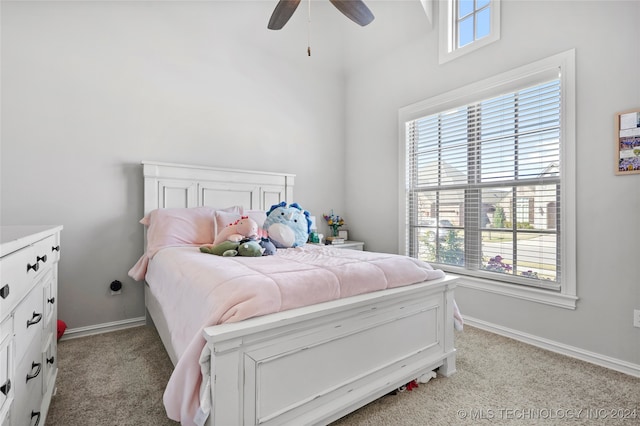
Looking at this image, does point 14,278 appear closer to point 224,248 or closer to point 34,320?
point 34,320

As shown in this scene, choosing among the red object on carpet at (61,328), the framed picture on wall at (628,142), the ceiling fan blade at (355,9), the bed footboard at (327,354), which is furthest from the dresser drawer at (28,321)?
the framed picture on wall at (628,142)

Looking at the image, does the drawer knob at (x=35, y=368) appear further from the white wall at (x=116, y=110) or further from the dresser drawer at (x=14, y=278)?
the white wall at (x=116, y=110)

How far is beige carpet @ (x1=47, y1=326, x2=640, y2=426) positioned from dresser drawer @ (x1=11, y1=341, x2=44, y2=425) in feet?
0.95

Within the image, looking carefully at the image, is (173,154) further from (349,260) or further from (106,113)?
(349,260)

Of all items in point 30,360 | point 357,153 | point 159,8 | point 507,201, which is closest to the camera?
point 30,360

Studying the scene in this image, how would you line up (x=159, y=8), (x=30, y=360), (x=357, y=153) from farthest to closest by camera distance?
(x=357, y=153) < (x=159, y=8) < (x=30, y=360)

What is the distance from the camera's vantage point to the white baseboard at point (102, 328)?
2465 mm

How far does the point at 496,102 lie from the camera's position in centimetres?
265

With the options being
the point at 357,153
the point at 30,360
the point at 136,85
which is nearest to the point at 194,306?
the point at 30,360

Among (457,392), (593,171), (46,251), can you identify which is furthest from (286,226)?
(593,171)

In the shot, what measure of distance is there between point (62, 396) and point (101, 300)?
3.58 feet

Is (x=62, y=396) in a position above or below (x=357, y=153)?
below

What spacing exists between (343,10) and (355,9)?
9cm

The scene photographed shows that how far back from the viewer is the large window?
2.27 m
